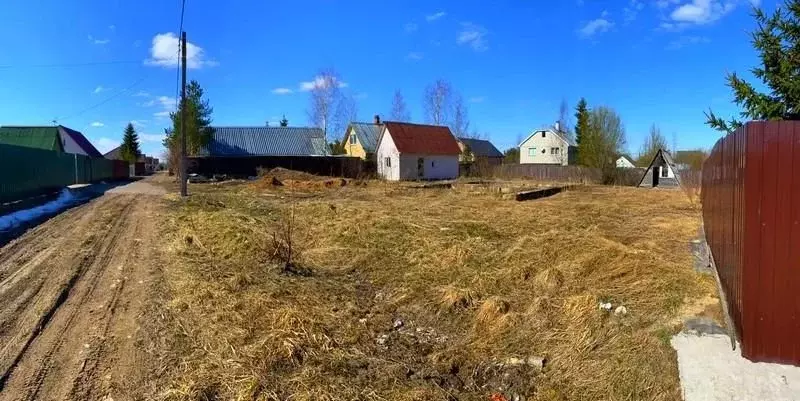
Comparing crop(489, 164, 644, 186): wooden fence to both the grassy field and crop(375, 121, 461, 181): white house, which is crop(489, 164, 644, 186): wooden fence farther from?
the grassy field

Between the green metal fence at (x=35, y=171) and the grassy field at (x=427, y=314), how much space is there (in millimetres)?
10709

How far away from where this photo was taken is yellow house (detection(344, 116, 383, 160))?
52344 mm

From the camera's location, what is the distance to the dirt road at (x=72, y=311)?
159 inches

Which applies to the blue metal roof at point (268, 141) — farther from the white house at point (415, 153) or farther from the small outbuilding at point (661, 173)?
the small outbuilding at point (661, 173)

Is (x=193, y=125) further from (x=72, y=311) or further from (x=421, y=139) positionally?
(x=72, y=311)

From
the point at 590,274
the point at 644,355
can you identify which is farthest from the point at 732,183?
the point at 590,274

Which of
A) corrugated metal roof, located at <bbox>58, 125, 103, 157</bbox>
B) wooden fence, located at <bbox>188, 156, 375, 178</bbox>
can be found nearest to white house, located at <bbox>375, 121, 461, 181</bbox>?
wooden fence, located at <bbox>188, 156, 375, 178</bbox>

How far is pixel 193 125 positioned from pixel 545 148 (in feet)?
135

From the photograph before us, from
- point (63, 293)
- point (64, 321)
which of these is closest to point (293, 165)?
point (63, 293)

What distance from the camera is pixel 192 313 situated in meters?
5.69

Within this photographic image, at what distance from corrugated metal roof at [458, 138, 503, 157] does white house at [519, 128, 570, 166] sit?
443 centimetres

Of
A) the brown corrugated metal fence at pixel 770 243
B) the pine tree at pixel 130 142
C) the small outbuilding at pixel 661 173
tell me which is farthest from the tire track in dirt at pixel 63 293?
the pine tree at pixel 130 142

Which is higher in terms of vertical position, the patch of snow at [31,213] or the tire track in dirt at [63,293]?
the patch of snow at [31,213]

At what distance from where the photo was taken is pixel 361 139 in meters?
53.1
